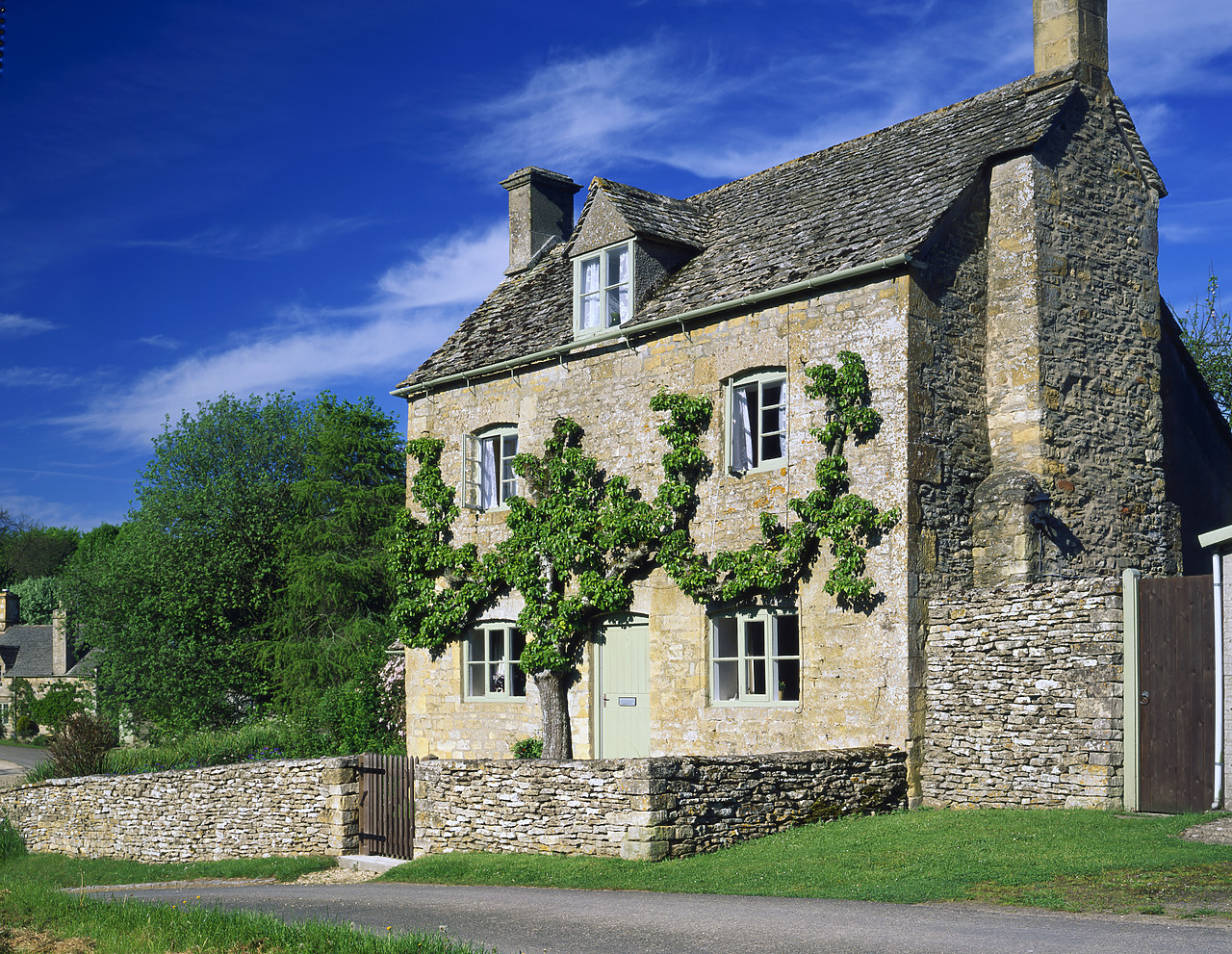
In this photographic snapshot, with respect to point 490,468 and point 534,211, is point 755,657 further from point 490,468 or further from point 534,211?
point 534,211

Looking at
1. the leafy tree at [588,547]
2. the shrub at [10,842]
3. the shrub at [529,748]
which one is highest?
the leafy tree at [588,547]

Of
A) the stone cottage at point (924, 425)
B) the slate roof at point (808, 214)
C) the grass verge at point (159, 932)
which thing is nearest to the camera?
the grass verge at point (159, 932)

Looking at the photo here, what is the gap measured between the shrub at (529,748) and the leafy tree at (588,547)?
52 centimetres

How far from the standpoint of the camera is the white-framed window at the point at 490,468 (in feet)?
69.6

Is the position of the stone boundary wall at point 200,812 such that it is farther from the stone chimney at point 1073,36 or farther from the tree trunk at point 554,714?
the stone chimney at point 1073,36

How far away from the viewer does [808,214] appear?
18625 millimetres

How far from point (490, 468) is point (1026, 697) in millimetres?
10561

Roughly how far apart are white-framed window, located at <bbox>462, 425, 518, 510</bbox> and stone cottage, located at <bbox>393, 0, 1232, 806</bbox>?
0.19m

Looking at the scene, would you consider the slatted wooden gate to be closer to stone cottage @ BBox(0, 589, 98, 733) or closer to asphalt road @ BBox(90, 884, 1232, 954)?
asphalt road @ BBox(90, 884, 1232, 954)

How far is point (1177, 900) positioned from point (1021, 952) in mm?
2178

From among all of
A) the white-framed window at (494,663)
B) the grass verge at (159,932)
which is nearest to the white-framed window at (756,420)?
the white-framed window at (494,663)

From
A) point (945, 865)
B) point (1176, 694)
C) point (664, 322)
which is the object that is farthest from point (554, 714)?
point (1176, 694)

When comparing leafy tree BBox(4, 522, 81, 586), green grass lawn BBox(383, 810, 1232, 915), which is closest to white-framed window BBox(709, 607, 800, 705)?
green grass lawn BBox(383, 810, 1232, 915)

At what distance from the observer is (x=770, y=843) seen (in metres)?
13.2
